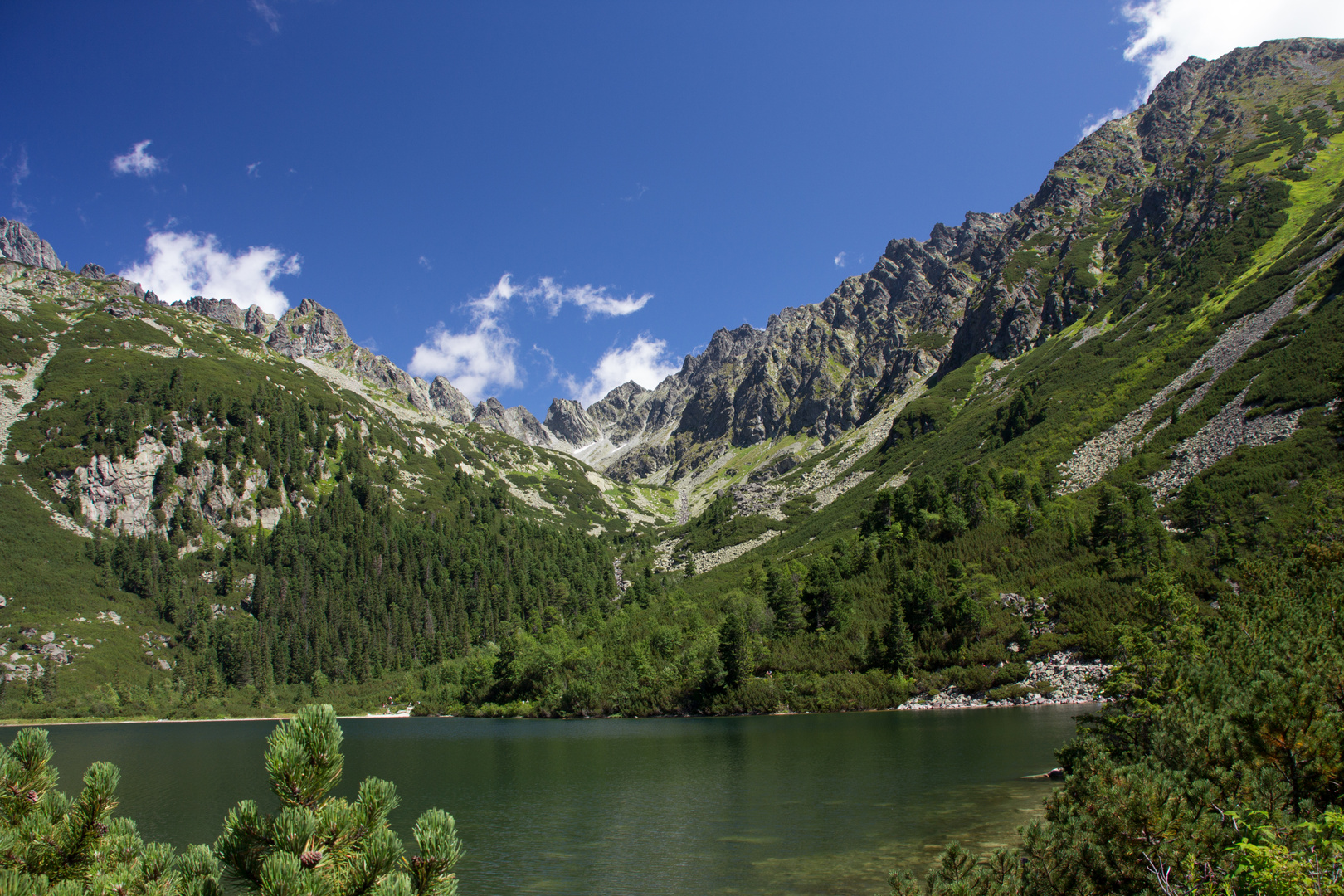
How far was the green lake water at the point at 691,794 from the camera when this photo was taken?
27766mm

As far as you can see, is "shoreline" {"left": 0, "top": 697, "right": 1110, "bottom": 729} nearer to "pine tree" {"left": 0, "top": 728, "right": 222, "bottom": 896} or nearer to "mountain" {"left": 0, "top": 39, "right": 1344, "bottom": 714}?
"mountain" {"left": 0, "top": 39, "right": 1344, "bottom": 714}

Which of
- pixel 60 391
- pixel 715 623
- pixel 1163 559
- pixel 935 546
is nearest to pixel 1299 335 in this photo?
pixel 1163 559

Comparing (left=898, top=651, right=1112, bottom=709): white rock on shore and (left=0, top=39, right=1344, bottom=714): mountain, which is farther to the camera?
(left=0, top=39, right=1344, bottom=714): mountain

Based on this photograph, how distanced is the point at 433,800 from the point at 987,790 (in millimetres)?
34086

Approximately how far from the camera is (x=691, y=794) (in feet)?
139

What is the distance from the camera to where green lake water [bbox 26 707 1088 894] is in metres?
27.8

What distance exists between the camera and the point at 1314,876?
6.22 m

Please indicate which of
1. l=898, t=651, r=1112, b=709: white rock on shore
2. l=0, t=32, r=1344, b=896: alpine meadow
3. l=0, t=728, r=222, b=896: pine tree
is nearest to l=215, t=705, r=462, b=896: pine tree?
l=0, t=32, r=1344, b=896: alpine meadow

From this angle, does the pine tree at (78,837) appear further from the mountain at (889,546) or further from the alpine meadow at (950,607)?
the mountain at (889,546)

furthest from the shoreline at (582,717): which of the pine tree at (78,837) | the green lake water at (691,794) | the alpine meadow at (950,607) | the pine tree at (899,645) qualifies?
the pine tree at (78,837)

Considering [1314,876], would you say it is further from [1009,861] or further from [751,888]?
[751,888]

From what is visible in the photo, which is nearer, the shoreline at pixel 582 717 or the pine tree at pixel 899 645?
the shoreline at pixel 582 717

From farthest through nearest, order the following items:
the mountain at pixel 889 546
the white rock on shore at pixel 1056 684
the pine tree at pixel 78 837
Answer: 1. the mountain at pixel 889 546
2. the white rock on shore at pixel 1056 684
3. the pine tree at pixel 78 837

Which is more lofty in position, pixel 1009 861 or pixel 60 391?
pixel 60 391
